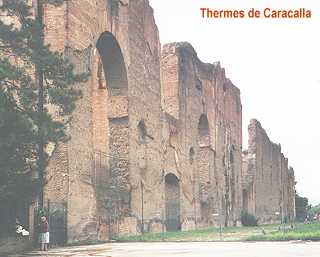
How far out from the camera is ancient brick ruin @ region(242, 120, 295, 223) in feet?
135

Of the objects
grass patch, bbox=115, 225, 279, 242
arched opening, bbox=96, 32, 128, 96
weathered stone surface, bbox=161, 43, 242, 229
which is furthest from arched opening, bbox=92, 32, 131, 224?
weathered stone surface, bbox=161, 43, 242, 229

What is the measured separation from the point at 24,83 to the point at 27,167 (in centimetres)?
157

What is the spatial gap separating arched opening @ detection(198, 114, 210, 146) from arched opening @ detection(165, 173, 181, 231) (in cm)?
547

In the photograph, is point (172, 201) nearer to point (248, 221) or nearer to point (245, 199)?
point (248, 221)

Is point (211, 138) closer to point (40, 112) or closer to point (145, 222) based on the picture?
point (145, 222)

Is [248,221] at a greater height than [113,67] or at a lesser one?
lesser

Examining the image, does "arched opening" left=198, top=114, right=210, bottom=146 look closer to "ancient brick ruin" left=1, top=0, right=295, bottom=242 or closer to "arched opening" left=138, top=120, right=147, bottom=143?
"ancient brick ruin" left=1, top=0, right=295, bottom=242

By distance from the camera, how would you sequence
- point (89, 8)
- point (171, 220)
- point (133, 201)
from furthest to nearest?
point (171, 220)
point (133, 201)
point (89, 8)

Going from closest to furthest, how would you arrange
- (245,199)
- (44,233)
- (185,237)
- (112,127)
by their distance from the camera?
1. (44,233)
2. (185,237)
3. (112,127)
4. (245,199)

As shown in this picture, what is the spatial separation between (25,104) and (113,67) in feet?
26.9

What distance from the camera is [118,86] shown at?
1942 centimetres

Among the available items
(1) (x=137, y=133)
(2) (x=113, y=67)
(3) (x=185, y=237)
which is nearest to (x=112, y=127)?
(1) (x=137, y=133)

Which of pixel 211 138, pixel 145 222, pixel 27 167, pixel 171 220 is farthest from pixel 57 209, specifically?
pixel 211 138

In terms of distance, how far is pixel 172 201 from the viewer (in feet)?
82.4
